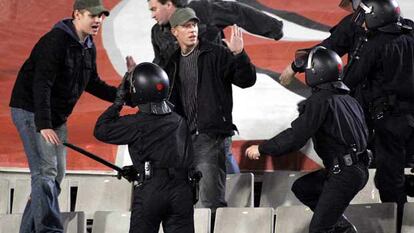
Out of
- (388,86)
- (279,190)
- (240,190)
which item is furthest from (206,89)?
(388,86)

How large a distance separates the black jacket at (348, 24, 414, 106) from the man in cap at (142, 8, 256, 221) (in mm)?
790

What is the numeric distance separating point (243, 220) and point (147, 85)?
1223mm

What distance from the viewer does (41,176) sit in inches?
279

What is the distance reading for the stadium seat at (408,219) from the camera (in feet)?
21.8

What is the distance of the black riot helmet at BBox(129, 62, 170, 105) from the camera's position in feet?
21.3

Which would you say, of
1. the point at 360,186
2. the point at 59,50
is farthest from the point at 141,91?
the point at 360,186

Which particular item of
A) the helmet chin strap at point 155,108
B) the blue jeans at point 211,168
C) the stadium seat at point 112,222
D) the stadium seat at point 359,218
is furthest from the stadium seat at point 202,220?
the helmet chin strap at point 155,108

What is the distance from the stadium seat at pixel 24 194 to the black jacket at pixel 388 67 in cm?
245

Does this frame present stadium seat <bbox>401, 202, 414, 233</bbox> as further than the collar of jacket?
No

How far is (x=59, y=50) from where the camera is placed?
724 cm

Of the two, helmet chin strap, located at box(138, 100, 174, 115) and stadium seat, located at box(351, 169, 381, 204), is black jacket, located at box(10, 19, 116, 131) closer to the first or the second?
helmet chin strap, located at box(138, 100, 174, 115)

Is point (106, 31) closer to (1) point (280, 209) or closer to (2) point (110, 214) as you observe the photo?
(2) point (110, 214)

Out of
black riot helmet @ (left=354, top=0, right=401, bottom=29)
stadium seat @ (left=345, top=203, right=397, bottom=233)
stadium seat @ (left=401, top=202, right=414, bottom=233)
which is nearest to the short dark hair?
black riot helmet @ (left=354, top=0, right=401, bottom=29)

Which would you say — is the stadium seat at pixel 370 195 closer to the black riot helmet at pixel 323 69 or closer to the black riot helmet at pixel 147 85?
the black riot helmet at pixel 323 69
